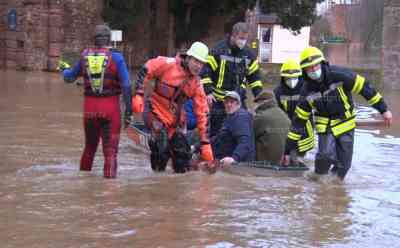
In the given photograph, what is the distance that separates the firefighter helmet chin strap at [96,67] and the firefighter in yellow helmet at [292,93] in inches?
97.9

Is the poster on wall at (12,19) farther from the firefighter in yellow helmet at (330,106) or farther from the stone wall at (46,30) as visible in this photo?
the firefighter in yellow helmet at (330,106)

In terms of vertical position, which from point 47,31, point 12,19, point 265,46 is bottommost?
point 265,46

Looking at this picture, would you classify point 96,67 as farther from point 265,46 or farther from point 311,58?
point 265,46

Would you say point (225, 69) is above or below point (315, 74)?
A: below

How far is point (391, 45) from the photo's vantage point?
2647 centimetres

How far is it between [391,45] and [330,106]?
1897 cm

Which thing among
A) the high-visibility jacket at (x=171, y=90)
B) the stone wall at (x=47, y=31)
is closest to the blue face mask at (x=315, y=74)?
the high-visibility jacket at (x=171, y=90)

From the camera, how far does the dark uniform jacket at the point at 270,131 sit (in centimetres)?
934

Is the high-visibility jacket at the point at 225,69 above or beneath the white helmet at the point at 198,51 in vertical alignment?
beneath

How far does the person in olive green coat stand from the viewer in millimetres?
9336

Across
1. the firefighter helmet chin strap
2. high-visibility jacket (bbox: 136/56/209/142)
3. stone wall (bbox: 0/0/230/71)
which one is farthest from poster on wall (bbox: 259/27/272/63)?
the firefighter helmet chin strap

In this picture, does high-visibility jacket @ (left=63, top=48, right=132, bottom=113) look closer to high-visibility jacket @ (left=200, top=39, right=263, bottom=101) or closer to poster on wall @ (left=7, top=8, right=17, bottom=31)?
high-visibility jacket @ (left=200, top=39, right=263, bottom=101)

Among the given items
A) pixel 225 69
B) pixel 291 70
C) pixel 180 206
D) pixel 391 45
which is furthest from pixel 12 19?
pixel 180 206

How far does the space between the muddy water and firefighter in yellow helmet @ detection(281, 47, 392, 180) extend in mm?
370
